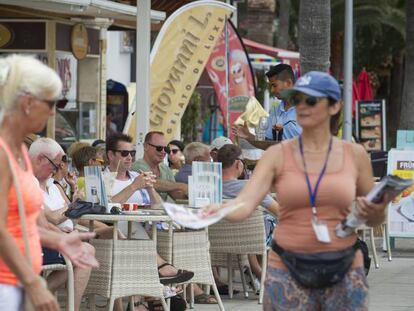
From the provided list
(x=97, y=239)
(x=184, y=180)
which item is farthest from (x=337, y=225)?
(x=184, y=180)

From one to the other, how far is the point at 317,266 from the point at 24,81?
1.42 metres

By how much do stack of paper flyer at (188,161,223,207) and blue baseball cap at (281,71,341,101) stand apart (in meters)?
3.64

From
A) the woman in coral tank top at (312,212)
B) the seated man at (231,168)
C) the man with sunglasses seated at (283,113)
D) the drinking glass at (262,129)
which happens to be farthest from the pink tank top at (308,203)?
the drinking glass at (262,129)

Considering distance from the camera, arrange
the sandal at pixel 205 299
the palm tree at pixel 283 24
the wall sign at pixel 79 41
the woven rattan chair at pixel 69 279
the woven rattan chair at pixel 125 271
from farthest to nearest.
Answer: the palm tree at pixel 283 24 → the wall sign at pixel 79 41 → the sandal at pixel 205 299 → the woven rattan chair at pixel 125 271 → the woven rattan chair at pixel 69 279

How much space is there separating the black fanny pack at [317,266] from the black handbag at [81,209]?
3.57m

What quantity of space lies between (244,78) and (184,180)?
7.77 meters

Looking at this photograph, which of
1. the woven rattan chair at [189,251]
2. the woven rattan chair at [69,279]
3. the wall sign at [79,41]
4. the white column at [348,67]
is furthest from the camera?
the white column at [348,67]

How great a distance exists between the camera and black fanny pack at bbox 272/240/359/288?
16.9 ft

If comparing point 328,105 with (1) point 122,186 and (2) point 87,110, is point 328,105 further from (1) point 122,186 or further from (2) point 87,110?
(2) point 87,110

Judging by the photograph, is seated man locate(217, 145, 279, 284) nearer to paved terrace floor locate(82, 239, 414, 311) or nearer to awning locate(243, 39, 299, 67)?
paved terrace floor locate(82, 239, 414, 311)

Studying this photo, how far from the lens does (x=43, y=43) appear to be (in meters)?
18.1

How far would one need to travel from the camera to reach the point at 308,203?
5.19 meters

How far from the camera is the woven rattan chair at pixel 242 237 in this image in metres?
10.6

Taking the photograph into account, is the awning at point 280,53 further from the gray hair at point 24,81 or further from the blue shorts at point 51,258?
the gray hair at point 24,81
